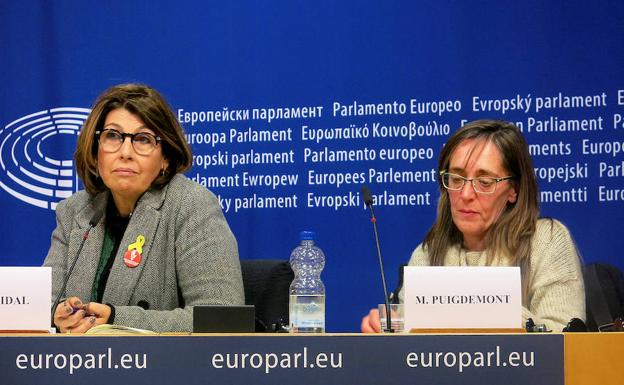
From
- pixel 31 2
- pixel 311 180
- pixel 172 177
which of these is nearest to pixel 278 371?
pixel 172 177

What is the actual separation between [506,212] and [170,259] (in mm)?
1127

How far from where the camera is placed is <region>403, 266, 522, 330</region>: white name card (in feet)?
6.30

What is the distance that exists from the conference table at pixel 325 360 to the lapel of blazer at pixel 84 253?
1.22m

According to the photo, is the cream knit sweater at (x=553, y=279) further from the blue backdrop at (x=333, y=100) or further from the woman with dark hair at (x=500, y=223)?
the blue backdrop at (x=333, y=100)

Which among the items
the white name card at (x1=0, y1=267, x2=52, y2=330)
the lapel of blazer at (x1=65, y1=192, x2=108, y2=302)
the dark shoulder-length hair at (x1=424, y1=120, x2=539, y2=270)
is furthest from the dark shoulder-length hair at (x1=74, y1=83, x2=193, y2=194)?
the white name card at (x1=0, y1=267, x2=52, y2=330)

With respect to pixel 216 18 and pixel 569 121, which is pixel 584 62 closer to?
pixel 569 121

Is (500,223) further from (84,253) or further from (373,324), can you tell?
(84,253)

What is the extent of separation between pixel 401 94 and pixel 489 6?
0.55 meters

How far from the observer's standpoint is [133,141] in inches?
117

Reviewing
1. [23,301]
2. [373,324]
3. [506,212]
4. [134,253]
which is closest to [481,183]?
[506,212]

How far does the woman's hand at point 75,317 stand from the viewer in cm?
248

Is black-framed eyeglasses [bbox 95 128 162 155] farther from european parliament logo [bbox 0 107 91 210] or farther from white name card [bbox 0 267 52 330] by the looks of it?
european parliament logo [bbox 0 107 91 210]

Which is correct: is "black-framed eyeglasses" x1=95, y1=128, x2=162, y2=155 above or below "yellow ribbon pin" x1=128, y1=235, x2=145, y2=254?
above

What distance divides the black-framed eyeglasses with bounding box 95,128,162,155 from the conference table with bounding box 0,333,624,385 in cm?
134
